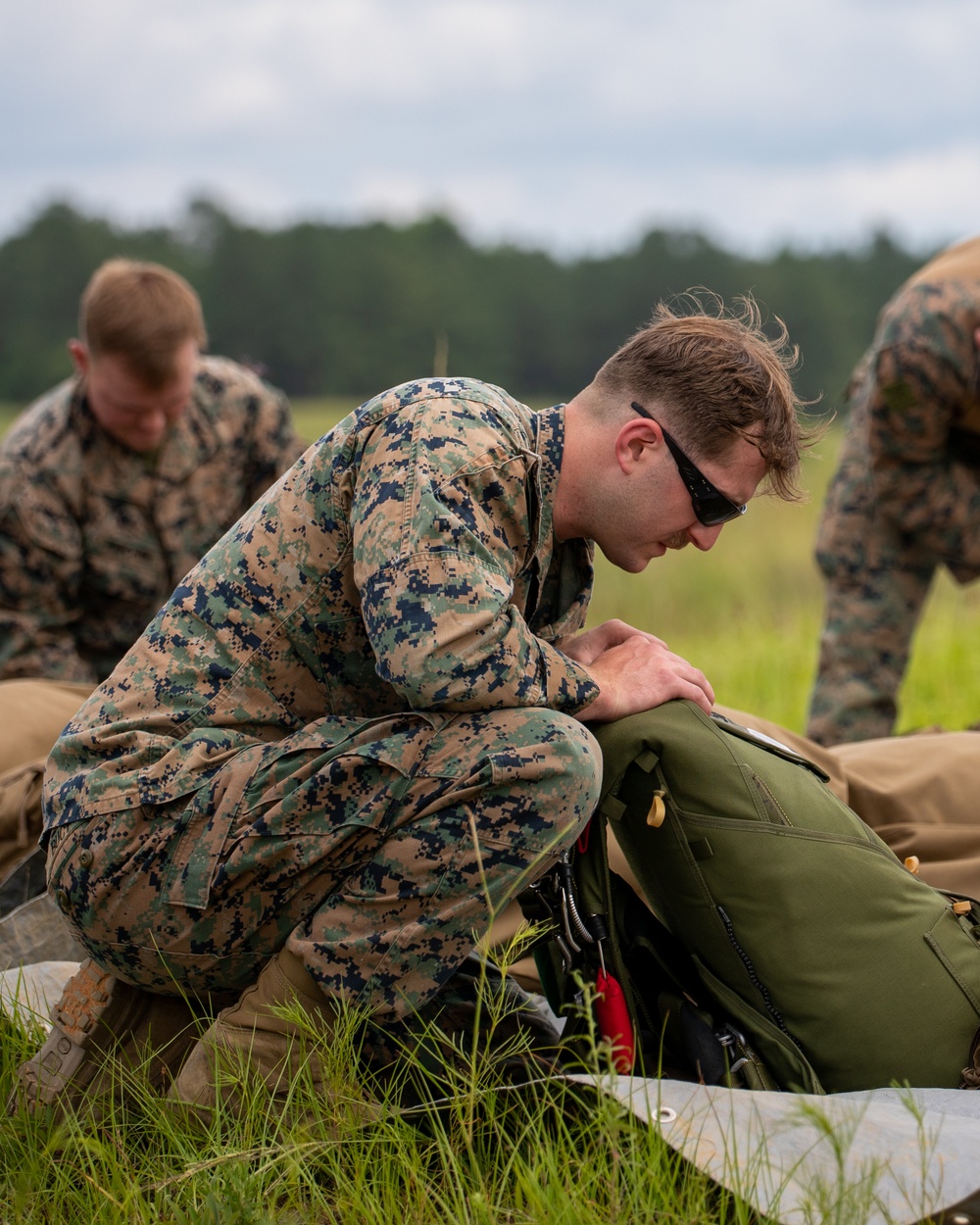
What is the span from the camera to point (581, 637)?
290cm

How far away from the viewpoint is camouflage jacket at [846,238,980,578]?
479cm

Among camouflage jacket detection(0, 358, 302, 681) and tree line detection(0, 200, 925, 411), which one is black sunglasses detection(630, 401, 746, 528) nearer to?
camouflage jacket detection(0, 358, 302, 681)

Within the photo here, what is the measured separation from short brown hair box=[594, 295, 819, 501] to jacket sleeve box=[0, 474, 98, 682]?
2.85m

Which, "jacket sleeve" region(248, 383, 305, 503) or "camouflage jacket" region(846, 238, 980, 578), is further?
"jacket sleeve" region(248, 383, 305, 503)

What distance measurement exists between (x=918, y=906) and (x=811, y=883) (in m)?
0.27

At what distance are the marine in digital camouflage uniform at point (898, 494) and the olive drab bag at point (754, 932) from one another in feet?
8.80

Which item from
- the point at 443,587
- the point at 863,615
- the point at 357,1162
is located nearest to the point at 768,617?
the point at 863,615

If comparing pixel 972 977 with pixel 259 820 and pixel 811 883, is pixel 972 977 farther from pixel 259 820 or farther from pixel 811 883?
pixel 259 820

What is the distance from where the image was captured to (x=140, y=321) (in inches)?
184

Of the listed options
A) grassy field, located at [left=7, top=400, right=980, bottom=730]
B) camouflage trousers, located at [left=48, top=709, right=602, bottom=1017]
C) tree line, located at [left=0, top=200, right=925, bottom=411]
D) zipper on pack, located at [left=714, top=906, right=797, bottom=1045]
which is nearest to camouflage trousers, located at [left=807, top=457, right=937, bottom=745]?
grassy field, located at [left=7, top=400, right=980, bottom=730]

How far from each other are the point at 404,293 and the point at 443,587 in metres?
41.3

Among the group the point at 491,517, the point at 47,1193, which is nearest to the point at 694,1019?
the point at 491,517

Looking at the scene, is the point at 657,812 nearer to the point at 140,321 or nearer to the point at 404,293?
the point at 140,321

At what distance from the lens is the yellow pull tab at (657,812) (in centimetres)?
251
